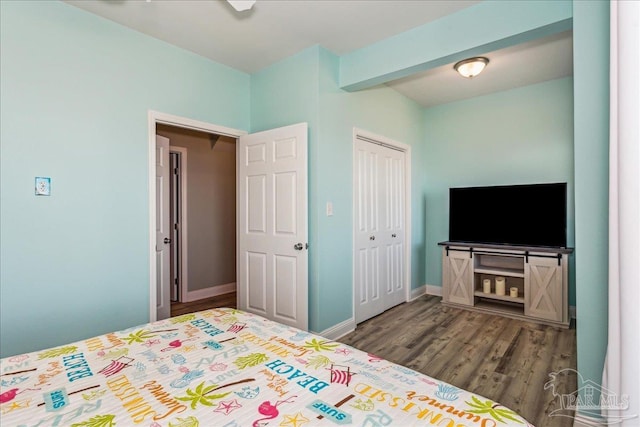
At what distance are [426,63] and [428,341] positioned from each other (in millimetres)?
2454

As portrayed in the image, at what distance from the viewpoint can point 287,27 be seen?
8.46ft

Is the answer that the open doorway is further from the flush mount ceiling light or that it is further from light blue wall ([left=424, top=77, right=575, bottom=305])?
light blue wall ([left=424, top=77, right=575, bottom=305])

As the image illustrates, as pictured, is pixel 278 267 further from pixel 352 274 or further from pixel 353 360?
pixel 353 360

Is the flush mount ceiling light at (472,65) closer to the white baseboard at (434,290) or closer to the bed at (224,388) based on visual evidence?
the white baseboard at (434,290)

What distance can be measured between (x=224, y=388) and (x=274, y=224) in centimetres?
202

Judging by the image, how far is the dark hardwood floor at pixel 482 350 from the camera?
2.14 metres

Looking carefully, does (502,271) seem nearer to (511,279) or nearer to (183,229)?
(511,279)

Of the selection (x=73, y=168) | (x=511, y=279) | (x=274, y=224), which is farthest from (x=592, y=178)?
(x=73, y=168)

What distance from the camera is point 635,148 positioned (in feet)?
3.81

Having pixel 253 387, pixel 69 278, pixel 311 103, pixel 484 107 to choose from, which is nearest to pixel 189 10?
pixel 311 103

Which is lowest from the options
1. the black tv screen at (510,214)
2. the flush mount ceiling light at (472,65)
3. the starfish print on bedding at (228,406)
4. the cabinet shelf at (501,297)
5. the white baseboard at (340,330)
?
the white baseboard at (340,330)

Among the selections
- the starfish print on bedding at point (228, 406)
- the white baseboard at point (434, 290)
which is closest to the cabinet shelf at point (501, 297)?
the white baseboard at point (434, 290)

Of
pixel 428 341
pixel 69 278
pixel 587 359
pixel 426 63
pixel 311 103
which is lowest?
pixel 428 341

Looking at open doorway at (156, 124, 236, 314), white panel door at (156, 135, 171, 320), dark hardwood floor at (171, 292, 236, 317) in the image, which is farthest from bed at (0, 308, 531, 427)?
open doorway at (156, 124, 236, 314)
